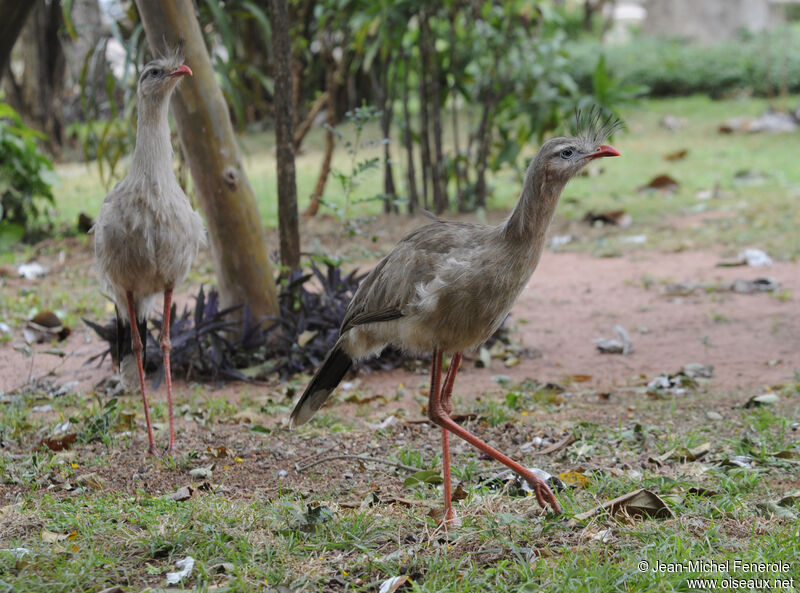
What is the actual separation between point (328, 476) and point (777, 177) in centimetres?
857

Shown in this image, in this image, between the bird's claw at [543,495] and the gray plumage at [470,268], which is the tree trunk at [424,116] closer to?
the gray plumage at [470,268]

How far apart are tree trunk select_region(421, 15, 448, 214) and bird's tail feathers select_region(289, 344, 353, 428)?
545 cm

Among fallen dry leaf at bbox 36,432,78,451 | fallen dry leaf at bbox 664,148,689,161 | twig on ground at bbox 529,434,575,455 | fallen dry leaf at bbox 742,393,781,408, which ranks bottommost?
fallen dry leaf at bbox 664,148,689,161

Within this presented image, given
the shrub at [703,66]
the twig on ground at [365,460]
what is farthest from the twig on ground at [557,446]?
the shrub at [703,66]

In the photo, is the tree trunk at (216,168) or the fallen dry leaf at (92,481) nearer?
the fallen dry leaf at (92,481)

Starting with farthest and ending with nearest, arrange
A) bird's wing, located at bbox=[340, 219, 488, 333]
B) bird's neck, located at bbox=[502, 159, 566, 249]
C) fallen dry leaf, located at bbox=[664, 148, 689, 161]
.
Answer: fallen dry leaf, located at bbox=[664, 148, 689, 161] → bird's wing, located at bbox=[340, 219, 488, 333] → bird's neck, located at bbox=[502, 159, 566, 249]

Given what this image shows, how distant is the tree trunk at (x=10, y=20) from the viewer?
18.1ft

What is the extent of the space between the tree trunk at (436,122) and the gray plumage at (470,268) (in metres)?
5.46

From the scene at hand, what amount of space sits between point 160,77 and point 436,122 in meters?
4.89

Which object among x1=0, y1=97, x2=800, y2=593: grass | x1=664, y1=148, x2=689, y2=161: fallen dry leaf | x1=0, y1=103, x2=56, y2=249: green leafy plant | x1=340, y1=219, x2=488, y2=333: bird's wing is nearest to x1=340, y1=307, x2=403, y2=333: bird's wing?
x1=340, y1=219, x2=488, y2=333: bird's wing

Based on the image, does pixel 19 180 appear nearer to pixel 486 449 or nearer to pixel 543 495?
pixel 486 449

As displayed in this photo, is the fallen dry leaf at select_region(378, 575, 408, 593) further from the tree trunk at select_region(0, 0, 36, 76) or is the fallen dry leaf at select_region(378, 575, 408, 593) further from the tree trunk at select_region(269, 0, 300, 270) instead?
the tree trunk at select_region(0, 0, 36, 76)

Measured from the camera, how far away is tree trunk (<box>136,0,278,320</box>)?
4.37m

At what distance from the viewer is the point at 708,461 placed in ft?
10.9
